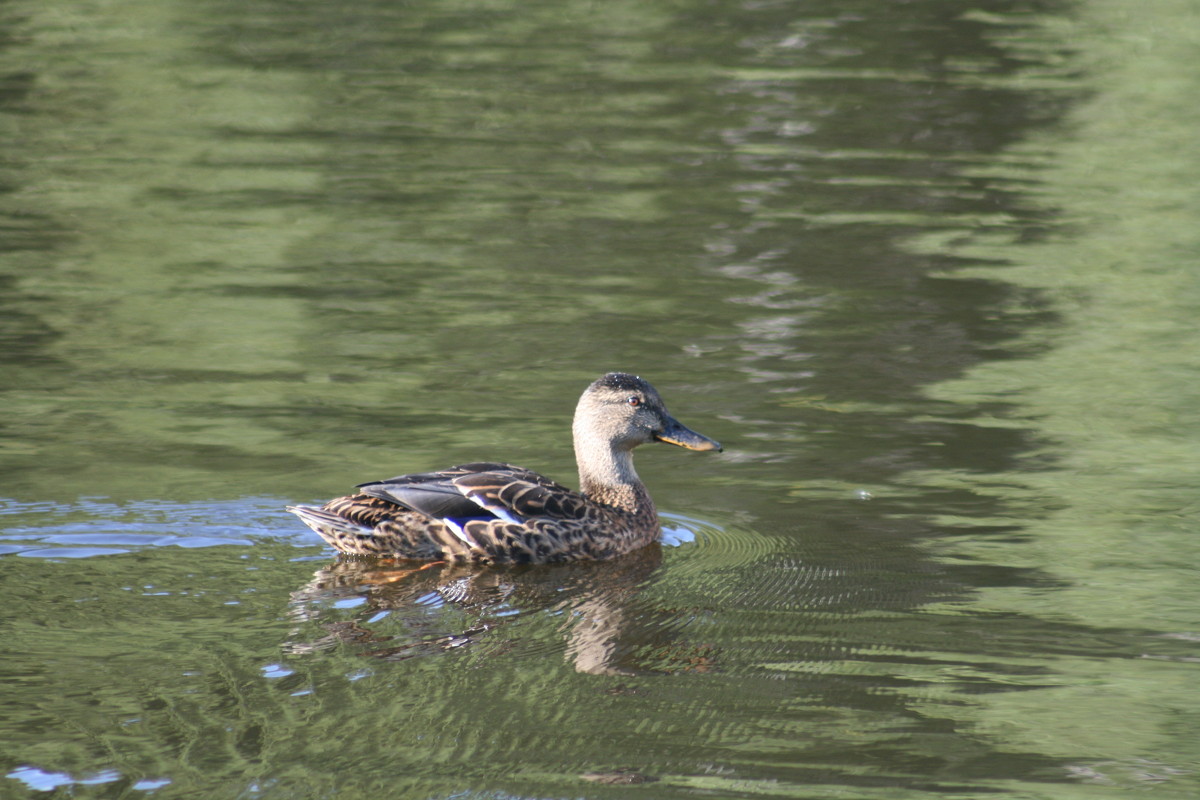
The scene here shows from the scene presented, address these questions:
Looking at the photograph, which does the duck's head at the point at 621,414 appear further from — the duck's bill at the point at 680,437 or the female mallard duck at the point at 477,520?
the female mallard duck at the point at 477,520

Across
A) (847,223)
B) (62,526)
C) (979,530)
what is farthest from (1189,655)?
(847,223)

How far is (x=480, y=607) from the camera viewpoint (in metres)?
7.20

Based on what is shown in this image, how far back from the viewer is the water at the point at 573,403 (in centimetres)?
584

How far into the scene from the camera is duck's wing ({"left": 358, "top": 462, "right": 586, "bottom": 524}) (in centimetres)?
776

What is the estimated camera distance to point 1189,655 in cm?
678

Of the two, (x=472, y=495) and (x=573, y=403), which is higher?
(x=472, y=495)

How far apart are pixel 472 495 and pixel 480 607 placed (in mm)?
765

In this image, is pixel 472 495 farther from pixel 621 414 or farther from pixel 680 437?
pixel 680 437

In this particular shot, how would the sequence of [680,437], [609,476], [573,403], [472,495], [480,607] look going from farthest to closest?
[573,403] → [680,437] → [609,476] → [472,495] → [480,607]

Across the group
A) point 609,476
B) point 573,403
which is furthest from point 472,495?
point 573,403

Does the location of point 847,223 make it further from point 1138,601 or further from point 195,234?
point 1138,601

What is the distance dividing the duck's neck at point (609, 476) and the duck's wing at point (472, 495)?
0.44 meters

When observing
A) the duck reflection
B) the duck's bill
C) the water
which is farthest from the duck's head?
the duck reflection

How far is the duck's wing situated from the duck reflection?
10.3 inches
